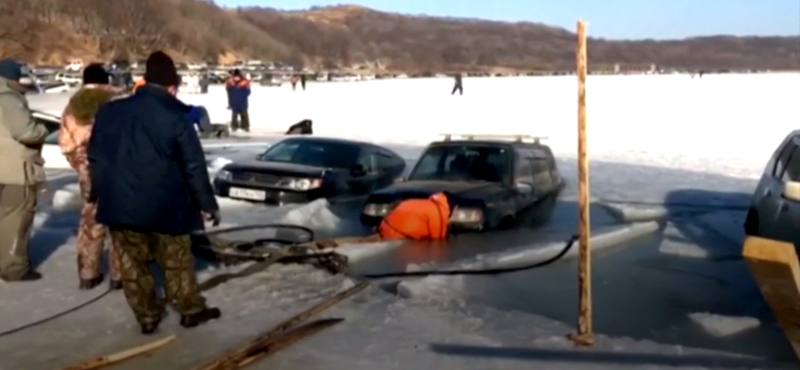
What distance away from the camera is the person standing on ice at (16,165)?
838 centimetres

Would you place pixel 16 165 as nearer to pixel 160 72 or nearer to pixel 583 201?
pixel 160 72

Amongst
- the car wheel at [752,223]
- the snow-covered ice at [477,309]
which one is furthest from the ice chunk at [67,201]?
the car wheel at [752,223]

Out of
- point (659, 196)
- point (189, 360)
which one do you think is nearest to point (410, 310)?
point (189, 360)

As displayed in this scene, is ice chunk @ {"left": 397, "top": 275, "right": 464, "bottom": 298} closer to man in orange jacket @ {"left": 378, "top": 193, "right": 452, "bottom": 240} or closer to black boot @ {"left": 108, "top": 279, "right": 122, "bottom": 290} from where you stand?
black boot @ {"left": 108, "top": 279, "right": 122, "bottom": 290}

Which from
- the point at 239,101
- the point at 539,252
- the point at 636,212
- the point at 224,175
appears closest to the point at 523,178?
the point at 636,212

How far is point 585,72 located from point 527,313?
221cm

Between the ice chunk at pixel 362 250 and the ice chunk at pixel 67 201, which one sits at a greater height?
the ice chunk at pixel 67 201

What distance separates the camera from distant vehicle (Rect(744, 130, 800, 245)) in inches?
379

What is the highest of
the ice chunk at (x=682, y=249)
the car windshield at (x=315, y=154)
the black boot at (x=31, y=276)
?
the car windshield at (x=315, y=154)

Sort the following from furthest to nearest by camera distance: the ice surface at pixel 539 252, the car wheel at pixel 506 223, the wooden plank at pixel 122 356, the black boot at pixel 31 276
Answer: the car wheel at pixel 506 223 → the ice surface at pixel 539 252 → the black boot at pixel 31 276 → the wooden plank at pixel 122 356

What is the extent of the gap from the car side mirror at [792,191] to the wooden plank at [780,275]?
8.04ft

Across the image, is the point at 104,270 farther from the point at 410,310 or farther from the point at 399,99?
the point at 399,99

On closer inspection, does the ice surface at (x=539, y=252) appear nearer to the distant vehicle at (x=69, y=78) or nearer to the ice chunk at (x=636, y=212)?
the ice chunk at (x=636, y=212)

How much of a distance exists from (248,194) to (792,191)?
8133 mm
